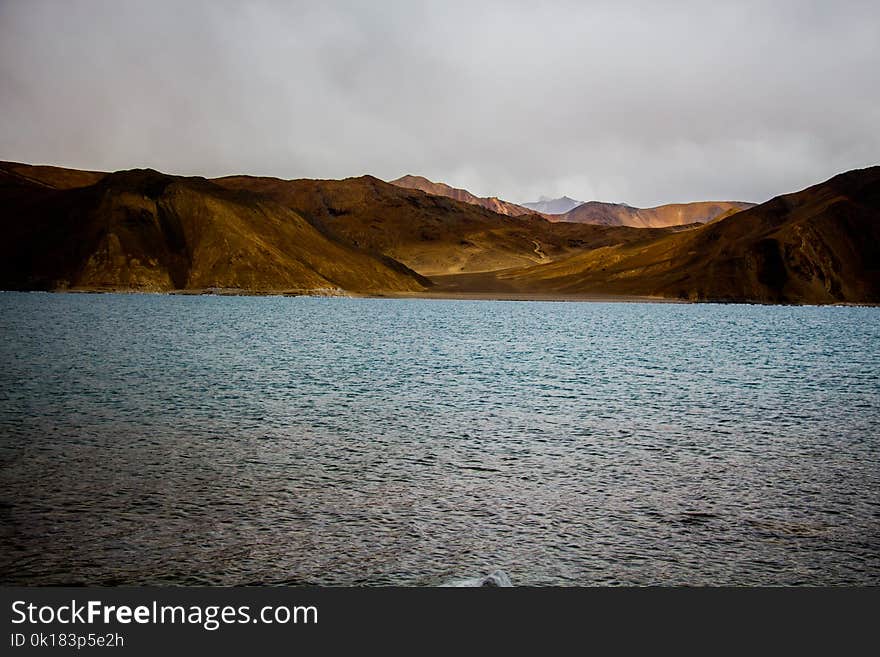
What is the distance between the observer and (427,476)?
1955 centimetres

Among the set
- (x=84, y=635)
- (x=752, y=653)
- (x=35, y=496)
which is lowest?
(x=752, y=653)

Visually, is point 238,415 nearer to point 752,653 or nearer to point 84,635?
point 84,635

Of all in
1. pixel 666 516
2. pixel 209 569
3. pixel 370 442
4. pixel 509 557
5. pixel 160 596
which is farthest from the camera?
pixel 370 442

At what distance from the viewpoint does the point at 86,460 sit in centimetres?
2006

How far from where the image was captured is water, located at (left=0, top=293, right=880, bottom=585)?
13.7m

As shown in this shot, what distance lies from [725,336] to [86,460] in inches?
3015

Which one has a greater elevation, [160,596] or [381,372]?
[381,372]

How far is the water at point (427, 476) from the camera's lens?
13711 mm

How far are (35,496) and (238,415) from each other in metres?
11.0

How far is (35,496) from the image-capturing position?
16875mm

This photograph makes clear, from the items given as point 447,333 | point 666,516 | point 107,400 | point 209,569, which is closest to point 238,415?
point 107,400

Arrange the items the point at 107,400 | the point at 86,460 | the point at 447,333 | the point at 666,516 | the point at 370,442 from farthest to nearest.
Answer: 1. the point at 447,333
2. the point at 107,400
3. the point at 370,442
4. the point at 86,460
5. the point at 666,516

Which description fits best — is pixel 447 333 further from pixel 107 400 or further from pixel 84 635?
pixel 84 635

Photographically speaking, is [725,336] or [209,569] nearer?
[209,569]
